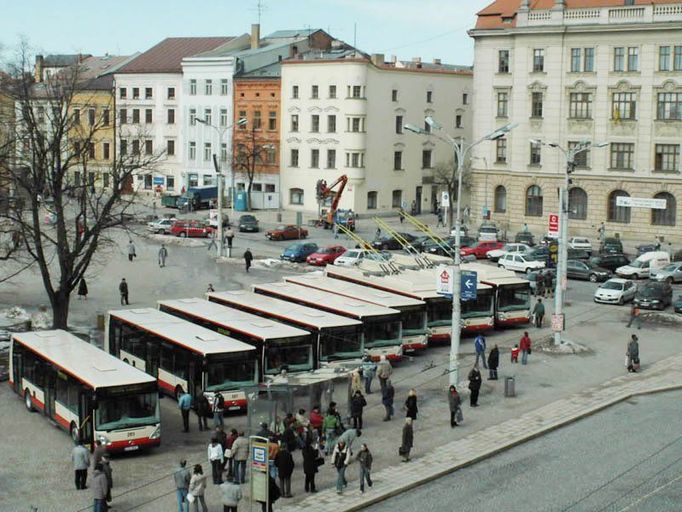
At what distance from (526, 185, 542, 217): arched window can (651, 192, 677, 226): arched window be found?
362 inches

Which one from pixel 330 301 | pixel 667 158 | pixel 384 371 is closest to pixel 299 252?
pixel 330 301

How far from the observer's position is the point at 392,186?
3880 inches

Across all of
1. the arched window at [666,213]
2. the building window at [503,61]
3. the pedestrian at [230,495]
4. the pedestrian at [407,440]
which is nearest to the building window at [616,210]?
the arched window at [666,213]

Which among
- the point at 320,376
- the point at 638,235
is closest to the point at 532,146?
the point at 638,235

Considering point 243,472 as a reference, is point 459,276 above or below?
above

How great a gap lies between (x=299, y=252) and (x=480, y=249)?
11.7m

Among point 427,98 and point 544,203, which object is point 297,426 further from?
point 427,98

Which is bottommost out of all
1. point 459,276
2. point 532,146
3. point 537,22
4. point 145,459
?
point 145,459

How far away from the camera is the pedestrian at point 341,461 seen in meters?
25.1

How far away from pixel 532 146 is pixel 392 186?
1648 cm

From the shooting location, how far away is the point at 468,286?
37.8 meters

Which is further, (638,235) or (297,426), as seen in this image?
(638,235)

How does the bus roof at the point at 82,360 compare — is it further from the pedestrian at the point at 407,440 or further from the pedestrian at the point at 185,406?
the pedestrian at the point at 407,440

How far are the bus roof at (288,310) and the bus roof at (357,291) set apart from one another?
2775 mm
